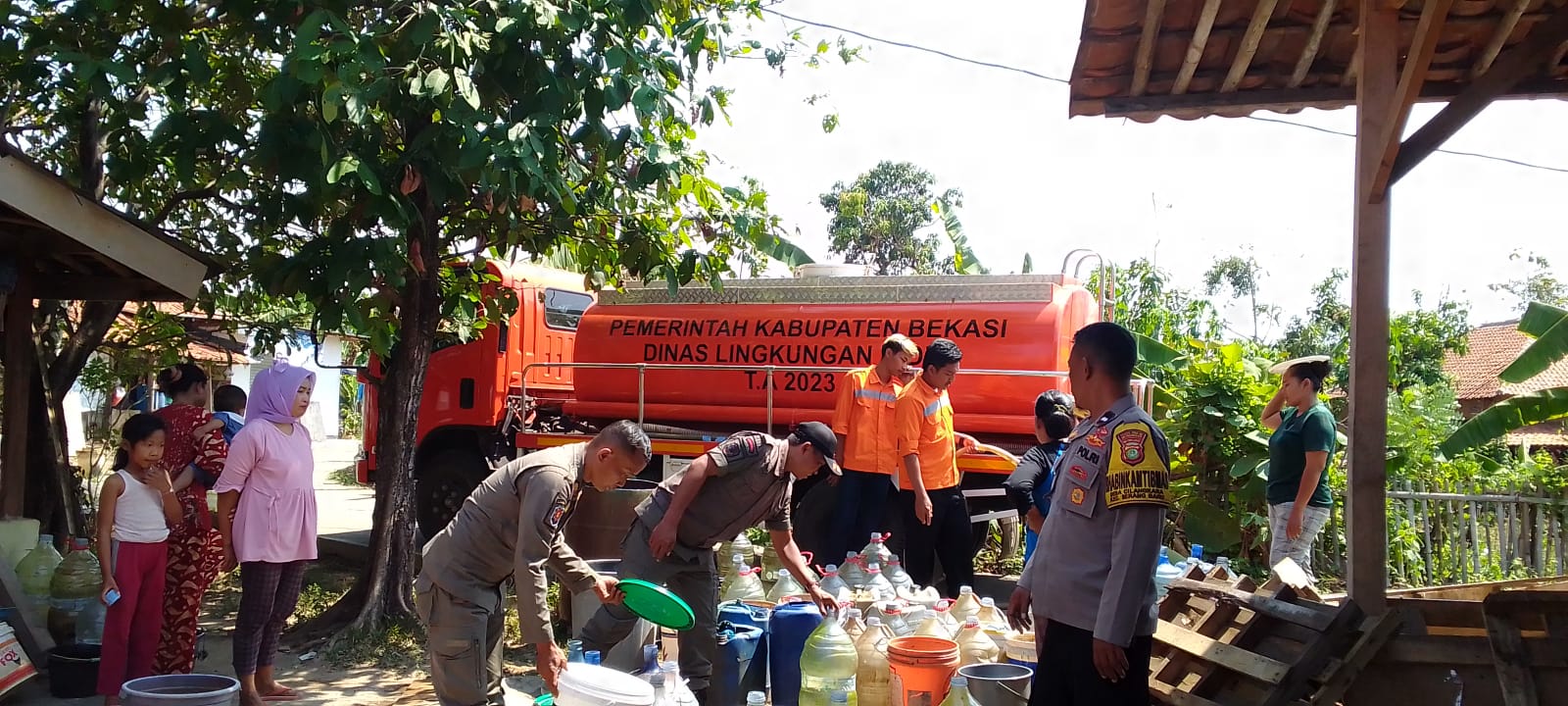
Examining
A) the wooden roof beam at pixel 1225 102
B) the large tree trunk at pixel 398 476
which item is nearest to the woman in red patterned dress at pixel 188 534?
the large tree trunk at pixel 398 476

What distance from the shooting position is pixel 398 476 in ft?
23.1

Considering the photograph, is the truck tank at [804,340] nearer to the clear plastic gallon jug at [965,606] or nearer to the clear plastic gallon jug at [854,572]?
the clear plastic gallon jug at [854,572]

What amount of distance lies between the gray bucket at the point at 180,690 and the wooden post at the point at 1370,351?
4533 millimetres

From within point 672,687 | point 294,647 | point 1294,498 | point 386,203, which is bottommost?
point 294,647

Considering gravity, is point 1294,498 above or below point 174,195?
below

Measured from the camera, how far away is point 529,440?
371 inches

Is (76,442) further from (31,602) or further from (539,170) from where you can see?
(539,170)

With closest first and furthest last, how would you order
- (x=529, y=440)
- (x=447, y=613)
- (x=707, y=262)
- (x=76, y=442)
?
(x=447, y=613) < (x=707, y=262) < (x=529, y=440) < (x=76, y=442)

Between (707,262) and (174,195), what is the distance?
4270mm

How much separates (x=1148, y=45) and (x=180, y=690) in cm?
505

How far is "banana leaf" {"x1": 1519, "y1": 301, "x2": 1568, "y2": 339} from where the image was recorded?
730 centimetres

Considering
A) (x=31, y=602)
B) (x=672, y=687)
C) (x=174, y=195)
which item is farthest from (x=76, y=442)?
(x=672, y=687)

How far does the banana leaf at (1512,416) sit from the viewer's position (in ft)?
23.2

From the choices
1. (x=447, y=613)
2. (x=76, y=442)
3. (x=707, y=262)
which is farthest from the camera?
(x=76, y=442)
